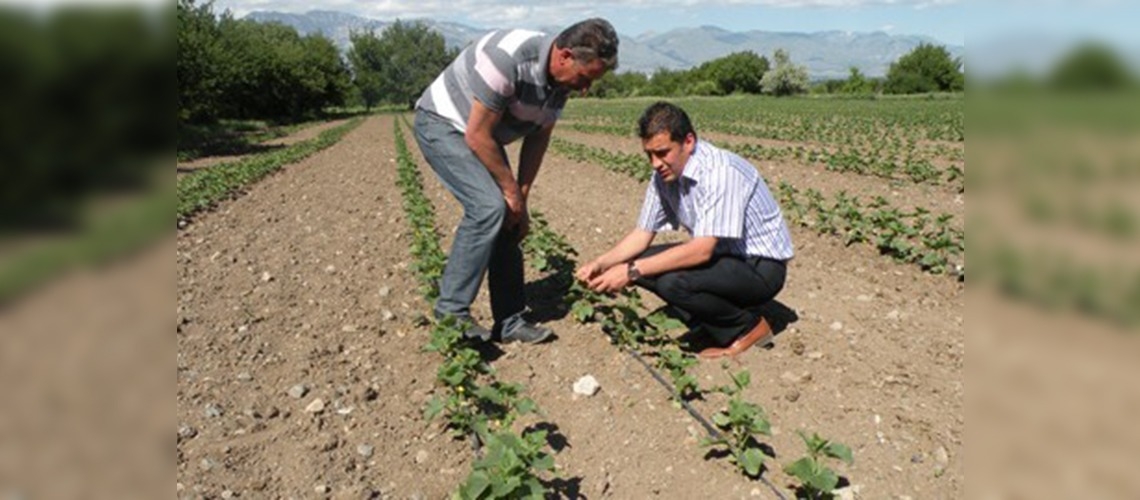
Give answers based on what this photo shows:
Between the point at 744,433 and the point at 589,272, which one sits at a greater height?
the point at 589,272

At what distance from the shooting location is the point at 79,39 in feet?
1.96

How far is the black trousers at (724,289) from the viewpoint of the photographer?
13.8 feet

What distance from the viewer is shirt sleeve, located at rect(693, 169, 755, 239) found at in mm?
3934

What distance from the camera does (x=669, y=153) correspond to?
12.9 feet

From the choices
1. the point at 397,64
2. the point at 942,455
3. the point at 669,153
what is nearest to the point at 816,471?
the point at 942,455

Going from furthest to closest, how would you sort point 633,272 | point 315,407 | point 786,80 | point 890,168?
point 786,80 < point 890,168 < point 633,272 < point 315,407

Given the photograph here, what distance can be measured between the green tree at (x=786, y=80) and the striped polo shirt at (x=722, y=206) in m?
96.1

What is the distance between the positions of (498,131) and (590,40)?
76cm

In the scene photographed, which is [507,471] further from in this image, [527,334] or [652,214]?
[652,214]

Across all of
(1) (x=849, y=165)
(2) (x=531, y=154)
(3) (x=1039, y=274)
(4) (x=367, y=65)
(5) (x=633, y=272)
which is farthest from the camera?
(4) (x=367, y=65)

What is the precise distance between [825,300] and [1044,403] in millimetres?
4412

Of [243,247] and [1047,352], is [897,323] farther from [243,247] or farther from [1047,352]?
[243,247]

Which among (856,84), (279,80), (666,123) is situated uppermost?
(856,84)

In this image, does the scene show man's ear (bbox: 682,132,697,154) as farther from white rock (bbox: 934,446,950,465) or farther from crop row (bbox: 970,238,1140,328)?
crop row (bbox: 970,238,1140,328)
